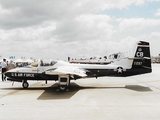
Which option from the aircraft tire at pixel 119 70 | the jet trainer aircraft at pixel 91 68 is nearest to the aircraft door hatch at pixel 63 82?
the jet trainer aircraft at pixel 91 68

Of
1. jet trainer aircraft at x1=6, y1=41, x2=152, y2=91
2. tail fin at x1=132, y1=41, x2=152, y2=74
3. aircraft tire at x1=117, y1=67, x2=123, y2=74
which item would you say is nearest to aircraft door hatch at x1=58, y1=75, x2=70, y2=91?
jet trainer aircraft at x1=6, y1=41, x2=152, y2=91

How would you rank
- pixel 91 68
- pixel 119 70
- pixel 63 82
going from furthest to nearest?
pixel 119 70 → pixel 91 68 → pixel 63 82

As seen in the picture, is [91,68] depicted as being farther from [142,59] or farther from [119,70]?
[142,59]

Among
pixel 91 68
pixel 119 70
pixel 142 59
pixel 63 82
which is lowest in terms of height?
pixel 63 82

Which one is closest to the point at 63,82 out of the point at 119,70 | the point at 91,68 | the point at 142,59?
the point at 91,68

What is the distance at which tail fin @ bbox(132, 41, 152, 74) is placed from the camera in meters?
13.6

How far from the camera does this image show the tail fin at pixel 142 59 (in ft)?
44.8

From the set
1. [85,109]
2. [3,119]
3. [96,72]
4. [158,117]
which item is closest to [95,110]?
[85,109]

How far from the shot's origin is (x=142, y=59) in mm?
13727

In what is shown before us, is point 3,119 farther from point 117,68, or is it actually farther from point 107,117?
point 117,68

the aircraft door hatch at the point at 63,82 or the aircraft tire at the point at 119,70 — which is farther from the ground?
the aircraft tire at the point at 119,70

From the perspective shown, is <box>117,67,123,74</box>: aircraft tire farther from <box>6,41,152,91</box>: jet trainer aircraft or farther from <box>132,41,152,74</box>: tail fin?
<box>132,41,152,74</box>: tail fin

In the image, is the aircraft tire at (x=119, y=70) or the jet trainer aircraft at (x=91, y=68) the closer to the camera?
the jet trainer aircraft at (x=91, y=68)

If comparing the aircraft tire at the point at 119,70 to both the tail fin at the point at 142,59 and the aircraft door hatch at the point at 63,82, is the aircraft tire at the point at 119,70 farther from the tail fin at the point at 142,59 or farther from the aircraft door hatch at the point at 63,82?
the aircraft door hatch at the point at 63,82
